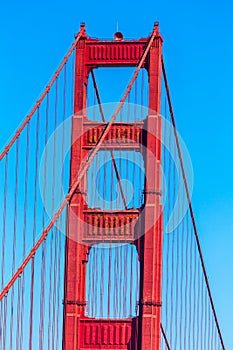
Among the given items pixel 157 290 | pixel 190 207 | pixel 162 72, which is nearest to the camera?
pixel 157 290

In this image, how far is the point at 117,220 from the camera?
2788 inches

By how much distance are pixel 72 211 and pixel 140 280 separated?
3499mm

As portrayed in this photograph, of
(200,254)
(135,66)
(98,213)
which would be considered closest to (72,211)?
(98,213)

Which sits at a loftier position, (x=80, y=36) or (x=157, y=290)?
(x=80, y=36)

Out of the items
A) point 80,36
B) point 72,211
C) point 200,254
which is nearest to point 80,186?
point 72,211

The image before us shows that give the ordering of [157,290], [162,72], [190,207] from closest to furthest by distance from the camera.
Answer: [157,290], [162,72], [190,207]

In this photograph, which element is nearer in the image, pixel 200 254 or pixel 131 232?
pixel 131 232

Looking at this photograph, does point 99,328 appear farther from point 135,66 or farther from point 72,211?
point 135,66

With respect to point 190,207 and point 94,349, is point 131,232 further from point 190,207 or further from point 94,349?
point 190,207

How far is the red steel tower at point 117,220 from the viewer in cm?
6944

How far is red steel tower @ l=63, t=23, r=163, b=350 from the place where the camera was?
228 ft

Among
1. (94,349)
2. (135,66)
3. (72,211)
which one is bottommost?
(94,349)

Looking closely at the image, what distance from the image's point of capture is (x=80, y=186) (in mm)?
70812

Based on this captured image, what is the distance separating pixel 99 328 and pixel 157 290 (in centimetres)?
267
